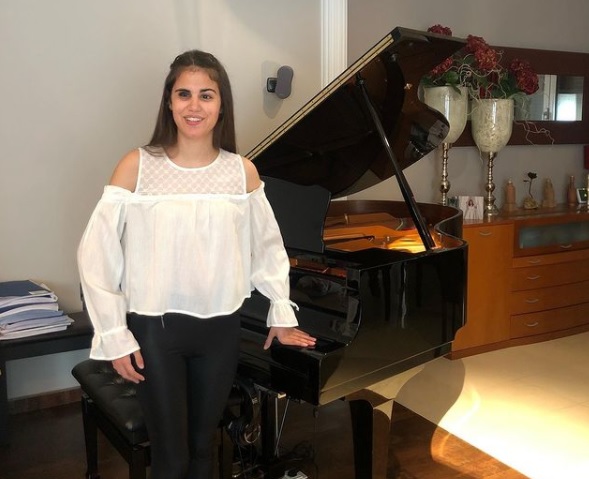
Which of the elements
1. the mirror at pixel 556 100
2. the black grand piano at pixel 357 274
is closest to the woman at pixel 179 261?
the black grand piano at pixel 357 274

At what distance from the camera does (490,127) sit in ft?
13.6

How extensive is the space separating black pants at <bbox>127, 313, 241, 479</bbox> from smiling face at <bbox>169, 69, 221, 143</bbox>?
46 cm

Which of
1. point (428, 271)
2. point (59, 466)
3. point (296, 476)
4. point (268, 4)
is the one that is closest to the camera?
point (428, 271)

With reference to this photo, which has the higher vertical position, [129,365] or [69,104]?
[69,104]

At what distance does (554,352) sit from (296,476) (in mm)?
2324

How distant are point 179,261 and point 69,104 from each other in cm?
188

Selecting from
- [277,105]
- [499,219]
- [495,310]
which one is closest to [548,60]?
[499,219]

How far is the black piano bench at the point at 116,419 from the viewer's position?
6.46ft

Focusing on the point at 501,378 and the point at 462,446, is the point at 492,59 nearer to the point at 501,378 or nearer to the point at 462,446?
the point at 501,378

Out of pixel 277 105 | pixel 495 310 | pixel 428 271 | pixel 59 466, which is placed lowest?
pixel 59 466

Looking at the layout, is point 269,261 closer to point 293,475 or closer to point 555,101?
point 293,475

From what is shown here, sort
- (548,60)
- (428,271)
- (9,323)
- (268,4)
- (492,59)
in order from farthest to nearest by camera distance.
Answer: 1. (548,60)
2. (492,59)
3. (268,4)
4. (9,323)
5. (428,271)

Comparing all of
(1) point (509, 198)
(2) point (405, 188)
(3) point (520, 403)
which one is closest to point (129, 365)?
(2) point (405, 188)

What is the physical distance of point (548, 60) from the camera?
469cm
